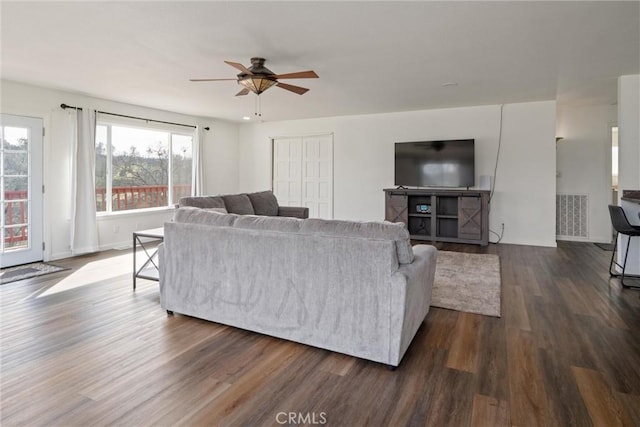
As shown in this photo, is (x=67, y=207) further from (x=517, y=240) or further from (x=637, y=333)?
(x=517, y=240)

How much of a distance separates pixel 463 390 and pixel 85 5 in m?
3.54

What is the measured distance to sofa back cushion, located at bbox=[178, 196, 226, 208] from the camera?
4.19 metres

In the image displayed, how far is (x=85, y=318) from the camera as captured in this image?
2936 mm

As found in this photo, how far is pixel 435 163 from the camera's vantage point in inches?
253

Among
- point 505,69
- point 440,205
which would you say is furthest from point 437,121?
point 505,69

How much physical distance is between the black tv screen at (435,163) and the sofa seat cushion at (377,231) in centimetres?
448

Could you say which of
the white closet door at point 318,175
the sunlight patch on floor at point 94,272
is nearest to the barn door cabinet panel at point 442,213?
the white closet door at point 318,175

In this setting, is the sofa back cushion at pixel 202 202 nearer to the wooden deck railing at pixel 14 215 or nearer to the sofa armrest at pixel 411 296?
the wooden deck railing at pixel 14 215

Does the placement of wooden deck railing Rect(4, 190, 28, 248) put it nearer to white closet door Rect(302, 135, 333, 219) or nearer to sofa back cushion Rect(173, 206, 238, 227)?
sofa back cushion Rect(173, 206, 238, 227)

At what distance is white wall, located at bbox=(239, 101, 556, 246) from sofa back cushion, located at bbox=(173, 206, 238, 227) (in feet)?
15.8

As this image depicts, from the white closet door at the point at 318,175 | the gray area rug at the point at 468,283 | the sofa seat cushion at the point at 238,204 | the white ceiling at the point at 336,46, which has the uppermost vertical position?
the white ceiling at the point at 336,46

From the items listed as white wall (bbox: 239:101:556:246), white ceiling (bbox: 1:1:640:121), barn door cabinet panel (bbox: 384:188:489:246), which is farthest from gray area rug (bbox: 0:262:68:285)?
barn door cabinet panel (bbox: 384:188:489:246)

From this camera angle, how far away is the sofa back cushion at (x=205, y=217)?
2.71 meters

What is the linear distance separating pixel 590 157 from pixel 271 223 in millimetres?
6452
